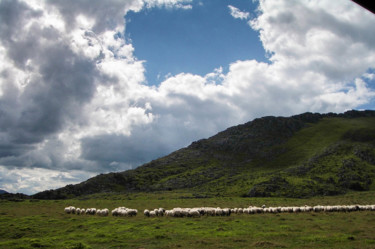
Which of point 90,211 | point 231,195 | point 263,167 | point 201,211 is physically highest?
point 263,167

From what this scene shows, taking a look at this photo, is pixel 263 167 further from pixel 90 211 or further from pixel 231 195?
Result: pixel 90 211

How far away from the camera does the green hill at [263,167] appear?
101m

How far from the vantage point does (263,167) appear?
14538cm

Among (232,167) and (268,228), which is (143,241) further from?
(232,167)

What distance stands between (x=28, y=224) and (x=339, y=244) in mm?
32906

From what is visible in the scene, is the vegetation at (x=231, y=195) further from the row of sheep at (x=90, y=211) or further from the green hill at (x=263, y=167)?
the row of sheep at (x=90, y=211)

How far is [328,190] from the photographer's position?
305 feet

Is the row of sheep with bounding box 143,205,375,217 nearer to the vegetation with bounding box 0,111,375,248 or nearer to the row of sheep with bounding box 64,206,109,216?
the vegetation with bounding box 0,111,375,248

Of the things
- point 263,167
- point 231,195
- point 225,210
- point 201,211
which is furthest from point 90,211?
point 263,167

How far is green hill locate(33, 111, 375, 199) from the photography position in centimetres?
10106

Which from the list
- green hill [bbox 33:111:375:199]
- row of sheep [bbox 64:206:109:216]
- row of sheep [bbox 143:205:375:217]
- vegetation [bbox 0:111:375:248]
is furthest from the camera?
green hill [bbox 33:111:375:199]

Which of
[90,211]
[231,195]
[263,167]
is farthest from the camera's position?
[263,167]

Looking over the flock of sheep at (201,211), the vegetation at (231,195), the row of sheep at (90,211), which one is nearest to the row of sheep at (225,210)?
the flock of sheep at (201,211)

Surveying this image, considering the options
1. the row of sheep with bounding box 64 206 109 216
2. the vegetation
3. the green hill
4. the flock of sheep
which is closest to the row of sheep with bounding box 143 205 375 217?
the flock of sheep
